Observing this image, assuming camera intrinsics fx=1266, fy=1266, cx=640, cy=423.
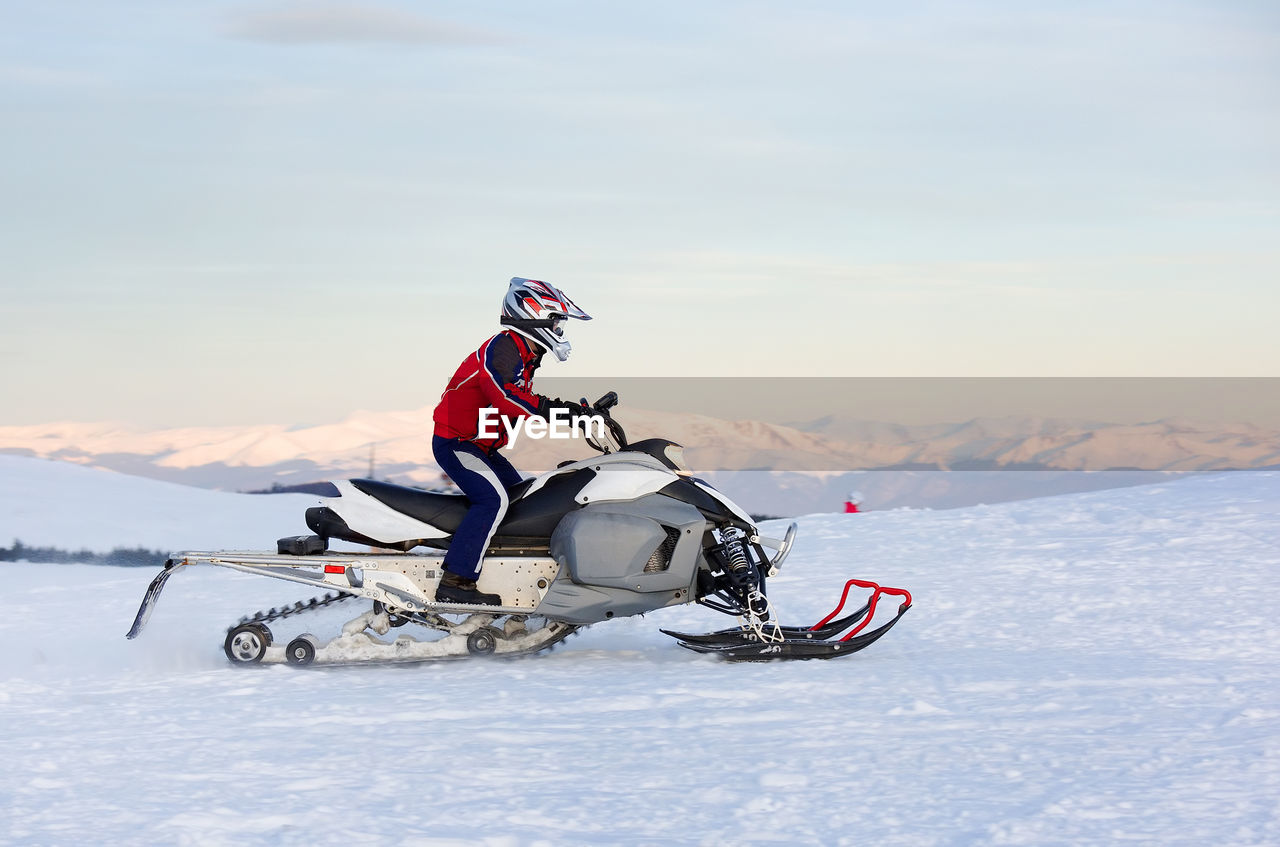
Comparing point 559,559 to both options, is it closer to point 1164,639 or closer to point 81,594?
point 1164,639

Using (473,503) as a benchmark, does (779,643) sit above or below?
below

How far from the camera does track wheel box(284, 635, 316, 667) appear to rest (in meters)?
7.24

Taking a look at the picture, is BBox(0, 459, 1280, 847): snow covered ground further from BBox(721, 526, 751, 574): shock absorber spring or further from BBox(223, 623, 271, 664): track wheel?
BBox(721, 526, 751, 574): shock absorber spring

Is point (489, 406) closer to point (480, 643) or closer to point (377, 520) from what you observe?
point (377, 520)

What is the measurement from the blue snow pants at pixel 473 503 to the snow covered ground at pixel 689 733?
617mm

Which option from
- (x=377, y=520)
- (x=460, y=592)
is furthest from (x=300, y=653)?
(x=460, y=592)

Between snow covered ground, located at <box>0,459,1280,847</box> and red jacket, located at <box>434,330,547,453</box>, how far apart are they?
135 cm

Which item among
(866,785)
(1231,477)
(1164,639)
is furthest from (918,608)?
(1231,477)

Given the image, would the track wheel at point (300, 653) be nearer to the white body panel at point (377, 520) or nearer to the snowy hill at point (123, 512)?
the white body panel at point (377, 520)

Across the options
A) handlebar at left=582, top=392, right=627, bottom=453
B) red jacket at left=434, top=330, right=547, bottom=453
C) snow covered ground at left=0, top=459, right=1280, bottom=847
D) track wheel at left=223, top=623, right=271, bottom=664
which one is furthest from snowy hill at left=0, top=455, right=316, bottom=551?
handlebar at left=582, top=392, right=627, bottom=453

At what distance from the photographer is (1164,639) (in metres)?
7.93

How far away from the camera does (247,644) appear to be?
23.8ft

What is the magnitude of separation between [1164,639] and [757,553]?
2738 millimetres

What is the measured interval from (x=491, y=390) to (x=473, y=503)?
0.67 m
